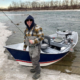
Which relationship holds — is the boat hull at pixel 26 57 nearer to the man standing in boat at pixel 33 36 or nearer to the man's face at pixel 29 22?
the man standing in boat at pixel 33 36

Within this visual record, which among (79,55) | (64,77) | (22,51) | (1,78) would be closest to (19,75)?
(1,78)

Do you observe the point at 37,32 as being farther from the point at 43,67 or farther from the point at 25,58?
the point at 43,67

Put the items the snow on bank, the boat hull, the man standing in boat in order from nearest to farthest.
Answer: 1. the man standing in boat
2. the snow on bank
3. the boat hull

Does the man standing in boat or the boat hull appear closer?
the man standing in boat

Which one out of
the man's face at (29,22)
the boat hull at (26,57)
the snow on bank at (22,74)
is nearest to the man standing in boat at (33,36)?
the man's face at (29,22)

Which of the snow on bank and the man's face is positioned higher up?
the man's face

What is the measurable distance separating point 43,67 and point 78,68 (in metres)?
1.38

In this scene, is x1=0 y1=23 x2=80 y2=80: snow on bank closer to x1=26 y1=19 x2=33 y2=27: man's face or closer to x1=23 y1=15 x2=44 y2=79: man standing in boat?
x1=23 y1=15 x2=44 y2=79: man standing in boat

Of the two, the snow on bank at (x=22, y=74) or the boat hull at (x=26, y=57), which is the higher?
the boat hull at (x=26, y=57)

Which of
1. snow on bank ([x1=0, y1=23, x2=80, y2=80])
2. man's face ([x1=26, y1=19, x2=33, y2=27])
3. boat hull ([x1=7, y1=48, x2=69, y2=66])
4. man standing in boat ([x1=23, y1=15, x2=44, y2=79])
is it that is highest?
man's face ([x1=26, y1=19, x2=33, y2=27])

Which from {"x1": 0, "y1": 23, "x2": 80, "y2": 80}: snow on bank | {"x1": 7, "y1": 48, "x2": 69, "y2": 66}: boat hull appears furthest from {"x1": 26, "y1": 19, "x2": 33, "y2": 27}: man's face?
{"x1": 0, "y1": 23, "x2": 80, "y2": 80}: snow on bank

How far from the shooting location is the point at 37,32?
2920 mm

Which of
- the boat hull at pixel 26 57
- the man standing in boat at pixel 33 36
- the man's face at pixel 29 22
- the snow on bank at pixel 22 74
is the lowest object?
the snow on bank at pixel 22 74

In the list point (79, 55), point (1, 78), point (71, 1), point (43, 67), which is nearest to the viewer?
point (1, 78)
